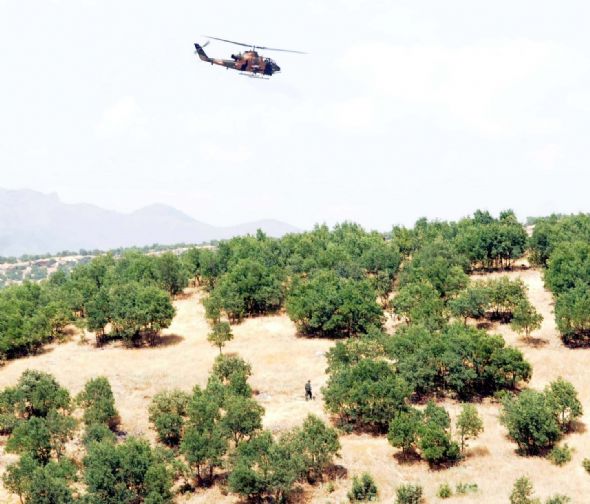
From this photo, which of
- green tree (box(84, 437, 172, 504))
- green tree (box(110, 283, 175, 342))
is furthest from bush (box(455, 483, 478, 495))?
green tree (box(110, 283, 175, 342))

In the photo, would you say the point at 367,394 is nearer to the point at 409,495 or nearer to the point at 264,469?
the point at 409,495

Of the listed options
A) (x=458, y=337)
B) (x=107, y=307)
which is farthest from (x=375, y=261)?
(x=107, y=307)

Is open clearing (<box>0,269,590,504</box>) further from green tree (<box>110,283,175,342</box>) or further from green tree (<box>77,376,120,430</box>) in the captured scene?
green tree (<box>110,283,175,342</box>)

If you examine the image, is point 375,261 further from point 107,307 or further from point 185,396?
point 185,396

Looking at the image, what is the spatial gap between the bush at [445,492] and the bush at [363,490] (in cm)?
502

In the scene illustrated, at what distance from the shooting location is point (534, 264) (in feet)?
343

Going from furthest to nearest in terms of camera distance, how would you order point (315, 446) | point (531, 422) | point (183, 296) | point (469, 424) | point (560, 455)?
point (183, 296), point (469, 424), point (531, 422), point (560, 455), point (315, 446)

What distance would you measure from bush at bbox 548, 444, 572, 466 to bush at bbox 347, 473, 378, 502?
628 inches

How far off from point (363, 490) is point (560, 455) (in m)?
17.8

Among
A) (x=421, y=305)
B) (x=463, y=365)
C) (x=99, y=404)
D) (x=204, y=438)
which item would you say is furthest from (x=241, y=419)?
(x=421, y=305)

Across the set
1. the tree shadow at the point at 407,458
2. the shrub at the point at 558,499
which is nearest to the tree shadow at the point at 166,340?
the tree shadow at the point at 407,458

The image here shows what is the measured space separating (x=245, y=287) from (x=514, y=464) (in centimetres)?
4985

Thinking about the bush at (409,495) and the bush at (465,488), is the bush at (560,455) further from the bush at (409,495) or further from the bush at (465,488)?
the bush at (409,495)

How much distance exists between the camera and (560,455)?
4753 centimetres
